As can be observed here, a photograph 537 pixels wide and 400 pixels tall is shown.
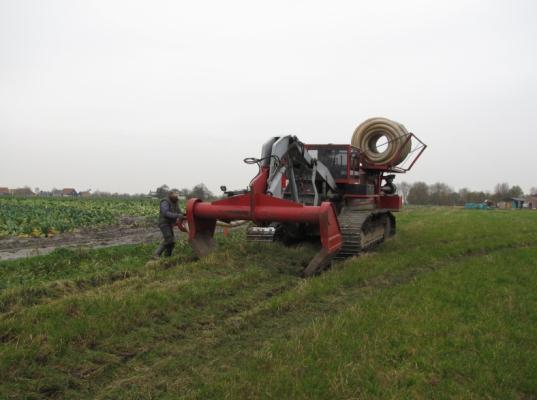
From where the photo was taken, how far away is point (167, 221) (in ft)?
32.4

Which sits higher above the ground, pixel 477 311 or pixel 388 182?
pixel 388 182

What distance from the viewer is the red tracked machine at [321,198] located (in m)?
8.16

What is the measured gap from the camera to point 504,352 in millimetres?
4582

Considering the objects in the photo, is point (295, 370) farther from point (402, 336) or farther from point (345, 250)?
point (345, 250)

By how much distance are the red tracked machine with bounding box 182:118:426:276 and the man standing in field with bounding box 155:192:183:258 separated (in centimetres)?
94

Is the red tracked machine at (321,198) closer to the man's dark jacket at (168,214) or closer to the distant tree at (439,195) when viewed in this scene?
the man's dark jacket at (168,214)

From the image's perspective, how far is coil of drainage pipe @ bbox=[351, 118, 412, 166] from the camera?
13695 millimetres

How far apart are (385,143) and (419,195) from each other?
83571mm

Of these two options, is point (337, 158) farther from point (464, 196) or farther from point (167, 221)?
point (464, 196)

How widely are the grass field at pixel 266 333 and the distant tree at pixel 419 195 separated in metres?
87.1

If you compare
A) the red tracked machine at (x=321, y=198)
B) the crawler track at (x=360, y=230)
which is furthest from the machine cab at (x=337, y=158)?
the crawler track at (x=360, y=230)

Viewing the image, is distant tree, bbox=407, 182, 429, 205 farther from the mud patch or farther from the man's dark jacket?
the man's dark jacket

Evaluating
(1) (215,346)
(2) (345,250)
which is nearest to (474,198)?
(2) (345,250)

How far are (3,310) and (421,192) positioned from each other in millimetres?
94590
